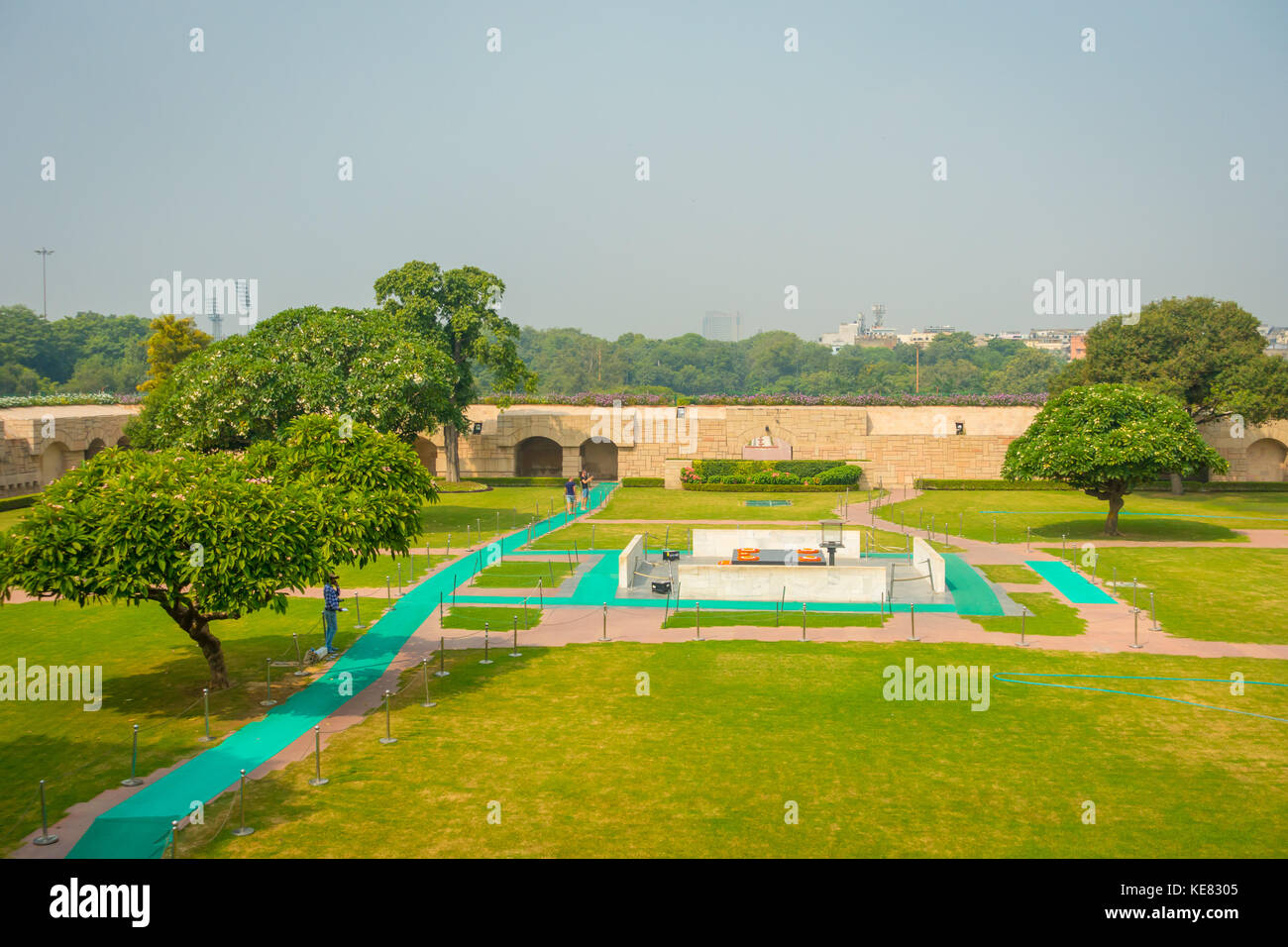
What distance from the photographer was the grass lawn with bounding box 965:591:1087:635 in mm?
23672

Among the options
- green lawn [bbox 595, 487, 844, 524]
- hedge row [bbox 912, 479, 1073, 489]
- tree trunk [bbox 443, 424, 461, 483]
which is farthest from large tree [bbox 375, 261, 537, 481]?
hedge row [bbox 912, 479, 1073, 489]

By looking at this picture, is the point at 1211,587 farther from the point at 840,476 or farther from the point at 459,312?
the point at 459,312

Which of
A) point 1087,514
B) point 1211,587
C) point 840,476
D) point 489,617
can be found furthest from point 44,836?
point 840,476

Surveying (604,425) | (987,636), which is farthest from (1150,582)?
(604,425)

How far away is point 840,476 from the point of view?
163 ft

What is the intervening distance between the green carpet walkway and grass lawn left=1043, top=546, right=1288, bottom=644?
19.2 m

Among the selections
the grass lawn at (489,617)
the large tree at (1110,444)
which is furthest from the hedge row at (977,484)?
the grass lawn at (489,617)

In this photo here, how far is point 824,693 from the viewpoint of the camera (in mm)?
18766

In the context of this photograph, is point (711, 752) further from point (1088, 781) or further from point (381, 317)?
point (381, 317)

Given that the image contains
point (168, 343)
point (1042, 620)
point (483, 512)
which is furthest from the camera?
point (168, 343)

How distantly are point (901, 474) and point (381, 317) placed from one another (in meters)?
28.8

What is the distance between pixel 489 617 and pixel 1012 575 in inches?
647

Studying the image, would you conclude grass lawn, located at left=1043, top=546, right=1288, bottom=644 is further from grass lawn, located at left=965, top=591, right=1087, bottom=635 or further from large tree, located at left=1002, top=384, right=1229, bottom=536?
large tree, located at left=1002, top=384, right=1229, bottom=536

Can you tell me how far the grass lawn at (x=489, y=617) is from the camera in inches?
964
